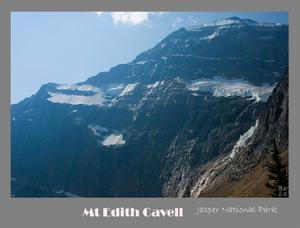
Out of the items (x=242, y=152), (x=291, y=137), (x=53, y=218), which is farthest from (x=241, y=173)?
(x=53, y=218)

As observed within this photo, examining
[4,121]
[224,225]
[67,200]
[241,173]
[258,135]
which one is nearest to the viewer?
[224,225]

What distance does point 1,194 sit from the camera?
220 feet

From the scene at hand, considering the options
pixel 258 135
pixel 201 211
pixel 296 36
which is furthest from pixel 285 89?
pixel 201 211

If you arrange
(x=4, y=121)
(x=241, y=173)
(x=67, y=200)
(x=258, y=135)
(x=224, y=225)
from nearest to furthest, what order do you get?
(x=224, y=225) < (x=67, y=200) < (x=4, y=121) < (x=241, y=173) < (x=258, y=135)

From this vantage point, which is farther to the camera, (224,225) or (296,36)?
(296,36)

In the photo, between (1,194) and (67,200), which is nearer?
(67,200)

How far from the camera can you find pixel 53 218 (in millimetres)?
57656

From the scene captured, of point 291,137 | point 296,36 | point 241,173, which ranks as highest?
point 296,36

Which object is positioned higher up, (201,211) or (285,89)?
(285,89)

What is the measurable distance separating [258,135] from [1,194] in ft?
430

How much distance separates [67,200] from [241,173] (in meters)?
115

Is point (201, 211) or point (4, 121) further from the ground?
point (4, 121)

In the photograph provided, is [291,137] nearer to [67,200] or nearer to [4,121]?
[67,200]

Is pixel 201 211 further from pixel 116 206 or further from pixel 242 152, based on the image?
pixel 242 152
